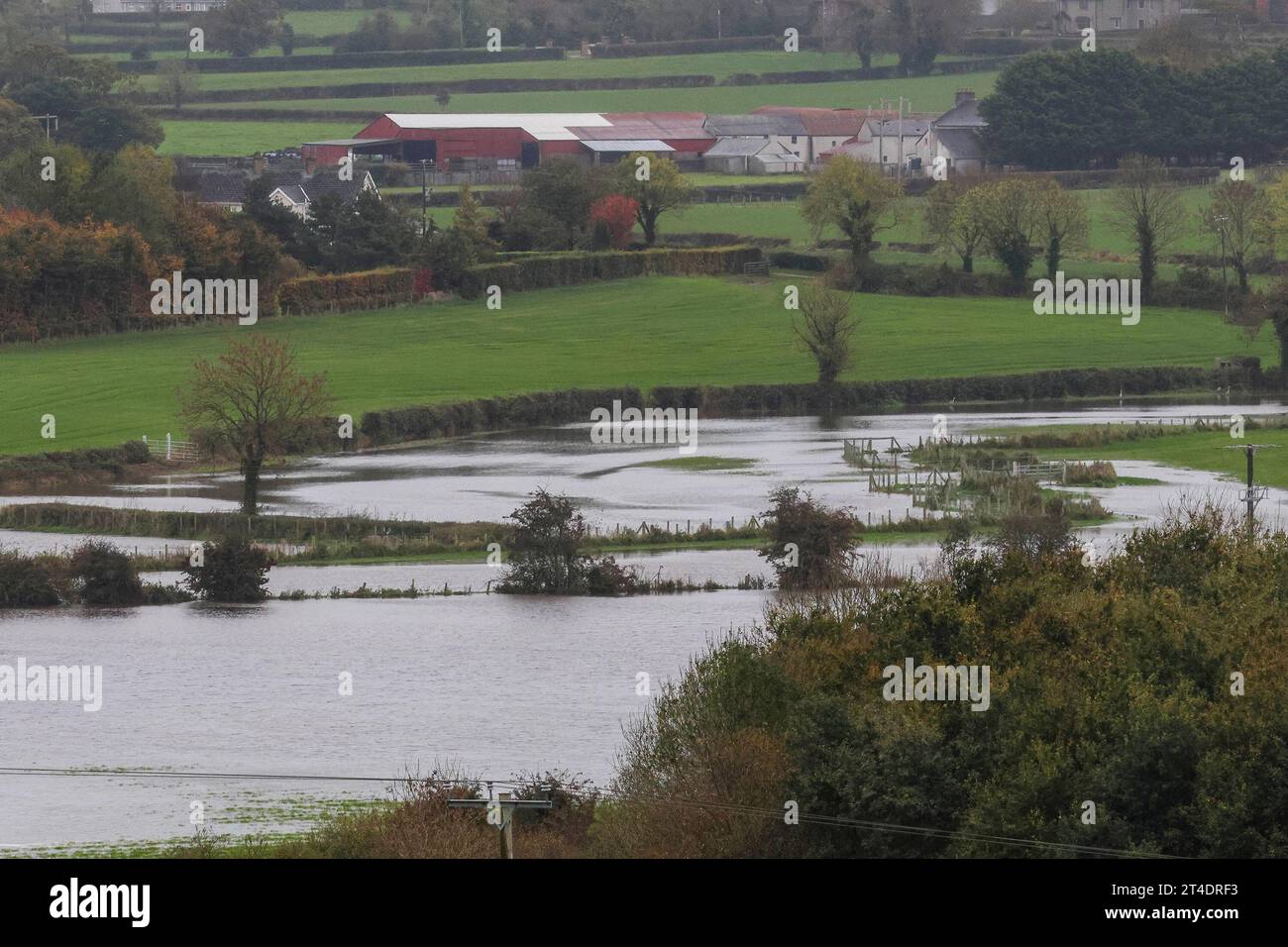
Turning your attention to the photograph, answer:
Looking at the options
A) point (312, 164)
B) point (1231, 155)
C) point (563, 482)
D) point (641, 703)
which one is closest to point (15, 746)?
point (641, 703)

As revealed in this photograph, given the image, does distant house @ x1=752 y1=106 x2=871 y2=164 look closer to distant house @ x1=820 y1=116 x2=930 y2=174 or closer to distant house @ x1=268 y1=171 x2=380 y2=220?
distant house @ x1=820 y1=116 x2=930 y2=174

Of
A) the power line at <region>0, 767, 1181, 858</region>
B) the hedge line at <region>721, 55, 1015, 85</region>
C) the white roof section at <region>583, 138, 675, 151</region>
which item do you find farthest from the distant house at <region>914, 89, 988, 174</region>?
the power line at <region>0, 767, 1181, 858</region>

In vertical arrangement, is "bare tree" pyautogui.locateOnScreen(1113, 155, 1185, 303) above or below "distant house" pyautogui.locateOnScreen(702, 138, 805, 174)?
below

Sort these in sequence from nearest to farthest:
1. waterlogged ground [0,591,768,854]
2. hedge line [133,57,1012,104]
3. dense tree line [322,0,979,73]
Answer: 1. waterlogged ground [0,591,768,854]
2. hedge line [133,57,1012,104]
3. dense tree line [322,0,979,73]

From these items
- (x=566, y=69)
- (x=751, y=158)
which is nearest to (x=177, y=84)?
(x=566, y=69)

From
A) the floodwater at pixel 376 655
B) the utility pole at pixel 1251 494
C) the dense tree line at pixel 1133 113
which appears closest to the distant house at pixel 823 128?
the dense tree line at pixel 1133 113

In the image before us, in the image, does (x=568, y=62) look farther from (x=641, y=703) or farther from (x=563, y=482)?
(x=641, y=703)

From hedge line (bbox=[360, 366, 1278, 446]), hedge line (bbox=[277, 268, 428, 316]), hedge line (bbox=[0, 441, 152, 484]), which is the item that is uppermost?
hedge line (bbox=[277, 268, 428, 316])

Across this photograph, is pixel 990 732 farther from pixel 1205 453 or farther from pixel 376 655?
pixel 1205 453
